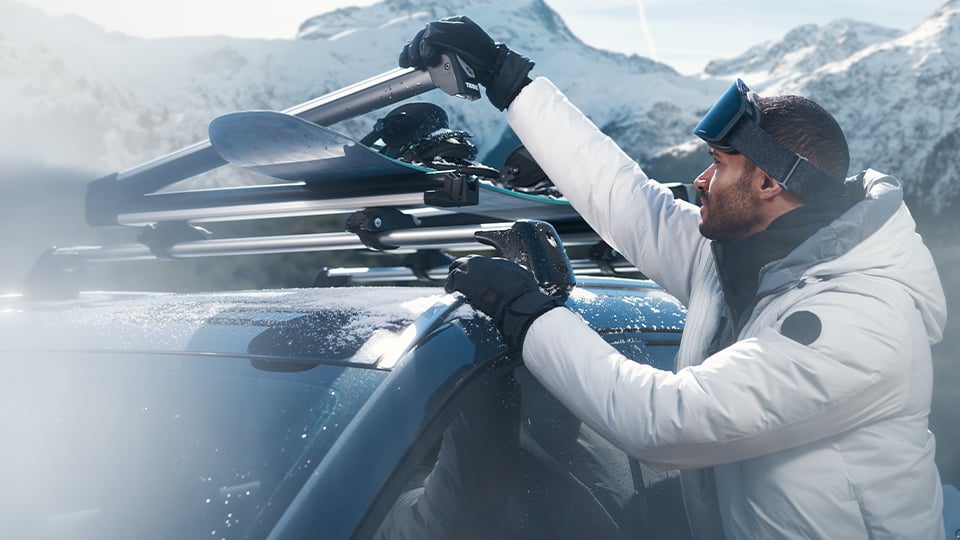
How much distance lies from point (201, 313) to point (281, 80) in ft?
105

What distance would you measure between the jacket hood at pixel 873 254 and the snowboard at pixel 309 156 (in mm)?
702

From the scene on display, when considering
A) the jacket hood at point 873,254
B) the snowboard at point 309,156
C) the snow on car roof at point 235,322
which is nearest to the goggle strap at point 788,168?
the jacket hood at point 873,254

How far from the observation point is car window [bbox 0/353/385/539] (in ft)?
4.57

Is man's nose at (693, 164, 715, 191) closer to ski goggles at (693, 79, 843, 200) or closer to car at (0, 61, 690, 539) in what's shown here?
ski goggles at (693, 79, 843, 200)

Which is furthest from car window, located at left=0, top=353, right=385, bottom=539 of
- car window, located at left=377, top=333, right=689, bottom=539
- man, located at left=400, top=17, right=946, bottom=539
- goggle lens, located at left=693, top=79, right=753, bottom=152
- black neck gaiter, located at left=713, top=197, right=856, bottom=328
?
goggle lens, located at left=693, top=79, right=753, bottom=152

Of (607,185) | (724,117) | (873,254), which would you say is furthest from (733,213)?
(607,185)

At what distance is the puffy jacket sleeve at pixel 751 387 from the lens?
150 cm

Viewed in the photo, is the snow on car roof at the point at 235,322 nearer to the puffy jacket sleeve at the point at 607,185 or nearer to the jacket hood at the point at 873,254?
the puffy jacket sleeve at the point at 607,185

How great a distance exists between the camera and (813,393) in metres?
Answer: 1.50

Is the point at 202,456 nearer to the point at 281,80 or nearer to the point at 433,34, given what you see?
the point at 433,34

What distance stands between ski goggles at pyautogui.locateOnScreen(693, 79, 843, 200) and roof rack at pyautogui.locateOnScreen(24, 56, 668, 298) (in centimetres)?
40

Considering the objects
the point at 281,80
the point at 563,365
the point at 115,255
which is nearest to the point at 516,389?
the point at 563,365

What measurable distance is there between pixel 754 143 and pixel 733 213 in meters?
0.15

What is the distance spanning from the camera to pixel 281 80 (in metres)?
32.4
